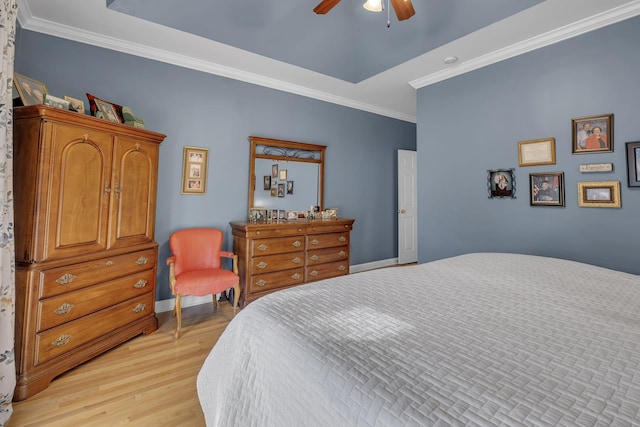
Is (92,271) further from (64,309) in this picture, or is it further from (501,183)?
(501,183)

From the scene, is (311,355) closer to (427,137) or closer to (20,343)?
(20,343)

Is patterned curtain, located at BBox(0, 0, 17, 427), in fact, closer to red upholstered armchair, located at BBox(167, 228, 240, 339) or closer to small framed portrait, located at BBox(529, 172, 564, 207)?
red upholstered armchair, located at BBox(167, 228, 240, 339)

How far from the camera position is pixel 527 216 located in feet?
9.39

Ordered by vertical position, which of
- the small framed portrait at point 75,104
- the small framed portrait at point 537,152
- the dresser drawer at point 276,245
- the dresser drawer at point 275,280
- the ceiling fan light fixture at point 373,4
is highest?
the ceiling fan light fixture at point 373,4

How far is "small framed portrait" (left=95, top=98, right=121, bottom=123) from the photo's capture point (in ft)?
7.78

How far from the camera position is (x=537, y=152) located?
2.79 meters

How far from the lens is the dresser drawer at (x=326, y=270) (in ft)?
11.8

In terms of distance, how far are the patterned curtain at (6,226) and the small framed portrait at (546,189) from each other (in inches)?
159

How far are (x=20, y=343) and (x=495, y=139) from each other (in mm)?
4297

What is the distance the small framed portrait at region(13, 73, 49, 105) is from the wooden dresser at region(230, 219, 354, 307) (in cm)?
190

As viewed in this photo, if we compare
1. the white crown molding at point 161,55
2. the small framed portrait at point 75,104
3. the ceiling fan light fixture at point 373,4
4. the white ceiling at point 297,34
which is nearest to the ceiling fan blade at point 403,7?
the ceiling fan light fixture at point 373,4

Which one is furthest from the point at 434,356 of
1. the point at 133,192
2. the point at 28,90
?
the point at 28,90

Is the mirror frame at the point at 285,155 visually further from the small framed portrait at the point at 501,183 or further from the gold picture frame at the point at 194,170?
the small framed portrait at the point at 501,183

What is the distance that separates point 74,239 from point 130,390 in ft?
3.63
